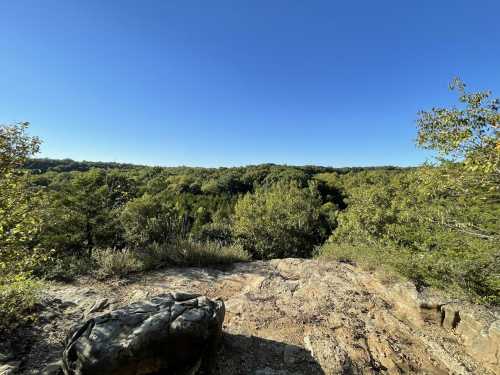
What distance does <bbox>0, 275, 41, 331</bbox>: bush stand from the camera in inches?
110

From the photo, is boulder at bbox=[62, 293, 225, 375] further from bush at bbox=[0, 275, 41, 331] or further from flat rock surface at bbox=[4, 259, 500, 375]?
bush at bbox=[0, 275, 41, 331]

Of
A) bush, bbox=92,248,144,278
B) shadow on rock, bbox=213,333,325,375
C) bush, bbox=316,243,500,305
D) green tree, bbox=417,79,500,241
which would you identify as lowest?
shadow on rock, bbox=213,333,325,375

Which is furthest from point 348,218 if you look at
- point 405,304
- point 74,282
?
point 74,282

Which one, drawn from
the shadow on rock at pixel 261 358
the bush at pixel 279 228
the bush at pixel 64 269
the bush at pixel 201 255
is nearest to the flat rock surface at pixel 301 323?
the shadow on rock at pixel 261 358

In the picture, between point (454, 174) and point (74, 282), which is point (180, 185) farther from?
point (454, 174)

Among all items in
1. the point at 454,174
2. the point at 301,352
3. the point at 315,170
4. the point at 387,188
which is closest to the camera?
the point at 301,352

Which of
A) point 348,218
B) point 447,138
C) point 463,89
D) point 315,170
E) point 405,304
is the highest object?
point 315,170

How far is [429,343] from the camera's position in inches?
116

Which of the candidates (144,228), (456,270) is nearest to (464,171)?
(456,270)

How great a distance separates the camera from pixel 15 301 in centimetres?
303

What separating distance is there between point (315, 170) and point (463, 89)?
41885 millimetres

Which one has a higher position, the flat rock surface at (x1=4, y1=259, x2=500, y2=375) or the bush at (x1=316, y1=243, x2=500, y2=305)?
the bush at (x1=316, y1=243, x2=500, y2=305)

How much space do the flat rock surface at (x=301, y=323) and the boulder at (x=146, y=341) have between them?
367 mm

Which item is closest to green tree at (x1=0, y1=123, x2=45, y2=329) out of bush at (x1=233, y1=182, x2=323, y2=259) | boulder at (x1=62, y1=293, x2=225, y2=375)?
boulder at (x1=62, y1=293, x2=225, y2=375)
